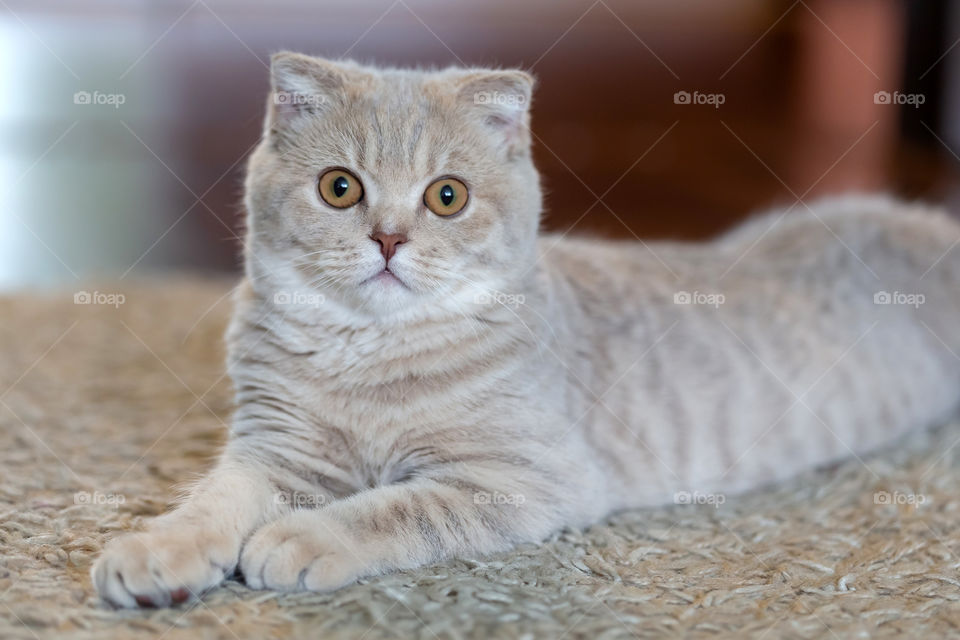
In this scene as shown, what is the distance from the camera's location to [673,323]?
8.39ft

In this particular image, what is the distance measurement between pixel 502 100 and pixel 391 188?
1.17ft

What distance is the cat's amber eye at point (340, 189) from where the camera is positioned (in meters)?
2.02

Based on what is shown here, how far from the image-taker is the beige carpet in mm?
1646

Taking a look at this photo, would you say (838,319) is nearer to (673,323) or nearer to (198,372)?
(673,323)

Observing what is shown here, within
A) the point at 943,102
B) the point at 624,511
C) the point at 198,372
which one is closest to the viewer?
the point at 624,511

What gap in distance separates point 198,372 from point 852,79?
225 inches

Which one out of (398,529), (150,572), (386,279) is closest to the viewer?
(150,572)

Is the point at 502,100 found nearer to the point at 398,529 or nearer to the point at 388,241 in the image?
the point at 388,241

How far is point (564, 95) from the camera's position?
8.35 meters

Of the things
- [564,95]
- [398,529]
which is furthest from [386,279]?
[564,95]

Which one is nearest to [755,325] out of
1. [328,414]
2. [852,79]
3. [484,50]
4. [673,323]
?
[673,323]

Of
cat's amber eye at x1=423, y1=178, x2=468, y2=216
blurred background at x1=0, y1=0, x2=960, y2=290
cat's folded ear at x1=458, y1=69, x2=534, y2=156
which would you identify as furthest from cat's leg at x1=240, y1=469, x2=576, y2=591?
blurred background at x1=0, y1=0, x2=960, y2=290

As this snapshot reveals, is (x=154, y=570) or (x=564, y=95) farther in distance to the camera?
(x=564, y=95)

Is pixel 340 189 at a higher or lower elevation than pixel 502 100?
lower
